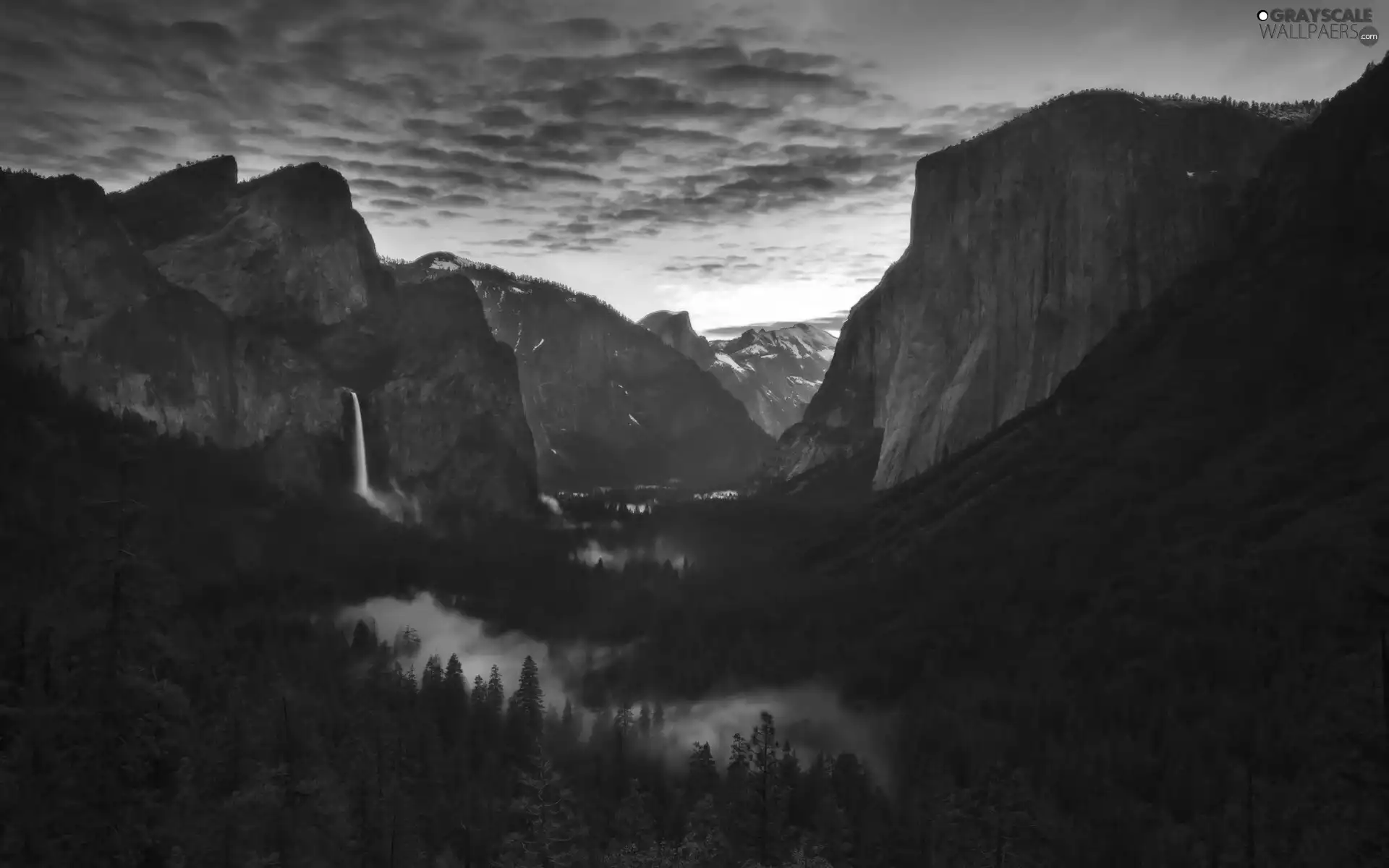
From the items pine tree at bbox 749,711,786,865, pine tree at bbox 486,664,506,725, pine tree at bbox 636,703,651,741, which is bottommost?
pine tree at bbox 636,703,651,741

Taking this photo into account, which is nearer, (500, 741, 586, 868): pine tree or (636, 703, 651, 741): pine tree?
(500, 741, 586, 868): pine tree

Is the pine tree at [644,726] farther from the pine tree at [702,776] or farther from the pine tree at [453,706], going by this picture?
the pine tree at [453,706]

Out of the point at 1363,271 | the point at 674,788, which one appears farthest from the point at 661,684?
the point at 1363,271

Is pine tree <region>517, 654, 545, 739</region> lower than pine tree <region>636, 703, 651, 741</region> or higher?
higher

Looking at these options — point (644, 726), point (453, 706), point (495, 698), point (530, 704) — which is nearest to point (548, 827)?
point (530, 704)

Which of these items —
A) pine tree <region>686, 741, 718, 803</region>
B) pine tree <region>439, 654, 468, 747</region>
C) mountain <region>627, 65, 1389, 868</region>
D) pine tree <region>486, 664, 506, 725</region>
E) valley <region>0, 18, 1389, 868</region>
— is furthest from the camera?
pine tree <region>486, 664, 506, 725</region>

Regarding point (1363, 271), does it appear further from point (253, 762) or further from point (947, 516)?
point (253, 762)

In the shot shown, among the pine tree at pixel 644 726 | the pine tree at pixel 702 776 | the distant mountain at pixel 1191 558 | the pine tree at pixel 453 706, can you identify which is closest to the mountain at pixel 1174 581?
the distant mountain at pixel 1191 558

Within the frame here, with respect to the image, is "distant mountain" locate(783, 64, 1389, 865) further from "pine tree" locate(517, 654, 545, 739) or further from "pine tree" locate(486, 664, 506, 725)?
"pine tree" locate(517, 654, 545, 739)

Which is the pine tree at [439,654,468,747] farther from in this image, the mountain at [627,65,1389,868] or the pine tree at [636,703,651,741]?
the mountain at [627,65,1389,868]

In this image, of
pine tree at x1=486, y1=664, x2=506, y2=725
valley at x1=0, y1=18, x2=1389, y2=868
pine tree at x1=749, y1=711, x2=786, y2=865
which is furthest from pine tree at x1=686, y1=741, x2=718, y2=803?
pine tree at x1=749, y1=711, x2=786, y2=865

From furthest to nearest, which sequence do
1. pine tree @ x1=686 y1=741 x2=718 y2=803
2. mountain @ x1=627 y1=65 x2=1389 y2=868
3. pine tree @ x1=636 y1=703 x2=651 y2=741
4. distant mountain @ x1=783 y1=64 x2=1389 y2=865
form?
1. pine tree @ x1=636 y1=703 x2=651 y2=741
2. distant mountain @ x1=783 y1=64 x2=1389 y2=865
3. pine tree @ x1=686 y1=741 x2=718 y2=803
4. mountain @ x1=627 y1=65 x2=1389 y2=868
